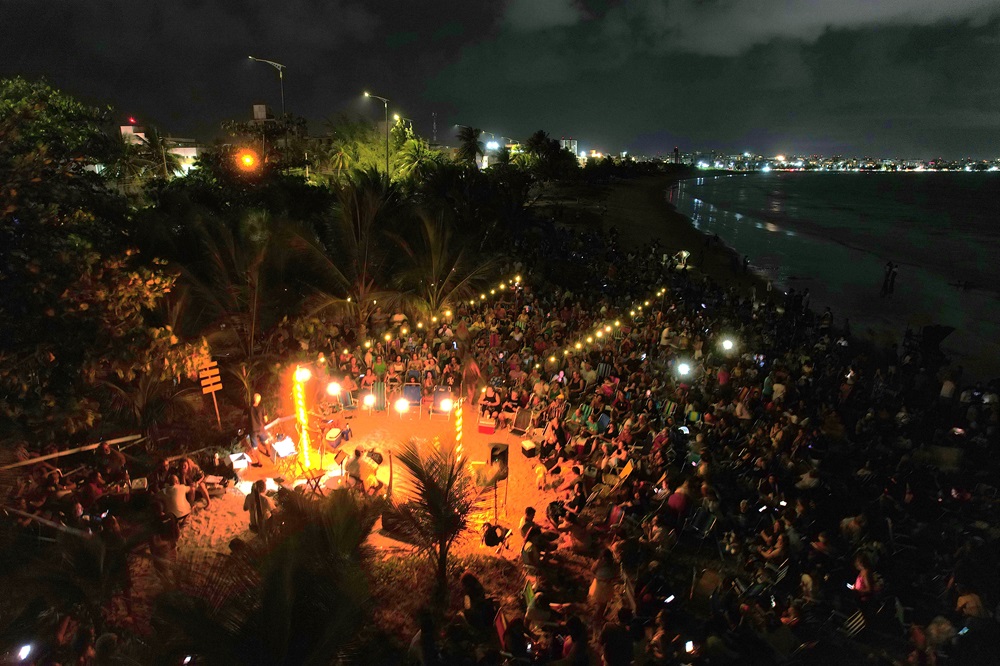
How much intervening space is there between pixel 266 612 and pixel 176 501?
4.70 meters

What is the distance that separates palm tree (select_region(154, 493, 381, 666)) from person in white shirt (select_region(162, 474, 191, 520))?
326 centimetres

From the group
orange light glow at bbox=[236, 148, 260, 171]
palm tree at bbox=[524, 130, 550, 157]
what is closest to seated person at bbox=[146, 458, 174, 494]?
orange light glow at bbox=[236, 148, 260, 171]

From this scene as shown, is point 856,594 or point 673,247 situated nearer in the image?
point 856,594

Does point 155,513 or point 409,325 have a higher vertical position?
point 409,325

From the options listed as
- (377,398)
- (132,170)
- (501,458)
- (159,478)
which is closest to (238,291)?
(377,398)

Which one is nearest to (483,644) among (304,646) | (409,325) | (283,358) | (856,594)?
(304,646)

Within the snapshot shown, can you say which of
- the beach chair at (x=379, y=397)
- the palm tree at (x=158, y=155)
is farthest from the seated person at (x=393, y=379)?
the palm tree at (x=158, y=155)

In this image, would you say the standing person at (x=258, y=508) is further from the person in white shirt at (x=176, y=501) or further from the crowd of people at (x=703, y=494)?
the person in white shirt at (x=176, y=501)

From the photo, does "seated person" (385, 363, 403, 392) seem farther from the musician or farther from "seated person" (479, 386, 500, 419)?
the musician

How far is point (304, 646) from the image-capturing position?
3.43 m

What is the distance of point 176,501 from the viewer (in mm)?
7117

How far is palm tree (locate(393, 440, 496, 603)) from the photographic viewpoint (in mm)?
5688

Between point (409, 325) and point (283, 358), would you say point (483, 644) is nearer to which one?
point (283, 358)

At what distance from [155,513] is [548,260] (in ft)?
52.7
